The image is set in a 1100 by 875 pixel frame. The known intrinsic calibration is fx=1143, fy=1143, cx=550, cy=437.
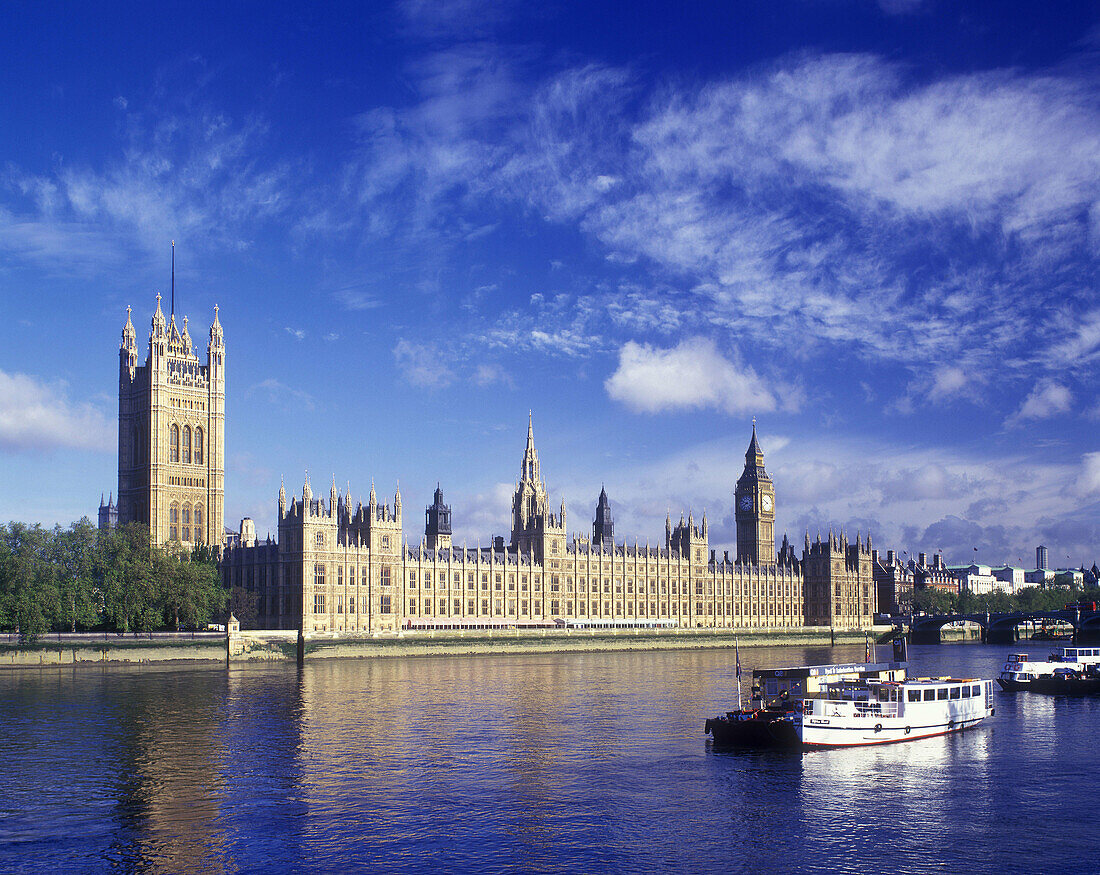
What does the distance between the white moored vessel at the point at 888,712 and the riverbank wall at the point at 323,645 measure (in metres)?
46.0

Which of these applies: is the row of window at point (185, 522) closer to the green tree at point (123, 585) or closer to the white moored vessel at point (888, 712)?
the green tree at point (123, 585)

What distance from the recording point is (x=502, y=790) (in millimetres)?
48406

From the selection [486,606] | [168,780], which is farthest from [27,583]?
[486,606]

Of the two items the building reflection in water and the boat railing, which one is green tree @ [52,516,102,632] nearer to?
the building reflection in water

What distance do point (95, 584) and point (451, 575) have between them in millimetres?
53844

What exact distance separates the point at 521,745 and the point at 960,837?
80.2 feet

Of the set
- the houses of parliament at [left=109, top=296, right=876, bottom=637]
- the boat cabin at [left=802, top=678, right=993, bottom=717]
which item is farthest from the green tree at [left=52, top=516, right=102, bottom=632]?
the boat cabin at [left=802, top=678, right=993, bottom=717]

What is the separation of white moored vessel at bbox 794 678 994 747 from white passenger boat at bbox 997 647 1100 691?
26423 mm

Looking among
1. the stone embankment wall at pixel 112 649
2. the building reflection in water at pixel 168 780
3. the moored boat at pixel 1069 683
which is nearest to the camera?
the building reflection in water at pixel 168 780

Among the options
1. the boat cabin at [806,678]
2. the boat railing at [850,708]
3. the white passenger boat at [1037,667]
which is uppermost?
the boat cabin at [806,678]

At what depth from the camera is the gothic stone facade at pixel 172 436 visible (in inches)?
6088

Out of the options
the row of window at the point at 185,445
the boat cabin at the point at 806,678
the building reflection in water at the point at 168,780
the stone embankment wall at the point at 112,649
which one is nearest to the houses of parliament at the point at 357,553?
the row of window at the point at 185,445

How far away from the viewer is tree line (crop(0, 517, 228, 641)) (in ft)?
337

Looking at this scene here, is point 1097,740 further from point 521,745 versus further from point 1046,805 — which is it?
point 521,745
